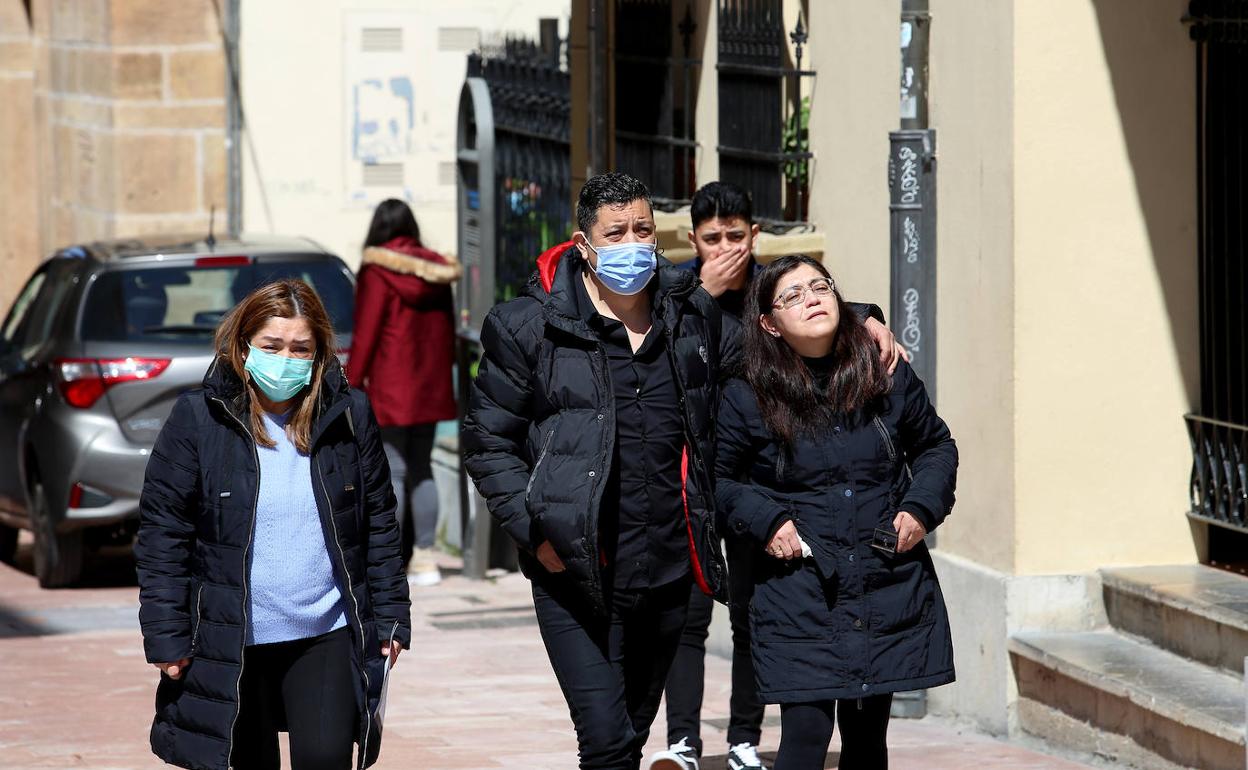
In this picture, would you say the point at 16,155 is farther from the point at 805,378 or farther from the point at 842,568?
the point at 842,568

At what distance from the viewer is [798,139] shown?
9.35 metres

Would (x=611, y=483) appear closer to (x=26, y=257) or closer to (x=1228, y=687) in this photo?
(x=1228, y=687)

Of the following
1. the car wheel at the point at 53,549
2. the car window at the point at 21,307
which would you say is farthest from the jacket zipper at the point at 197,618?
the car window at the point at 21,307

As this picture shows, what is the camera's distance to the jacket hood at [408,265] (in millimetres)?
11453

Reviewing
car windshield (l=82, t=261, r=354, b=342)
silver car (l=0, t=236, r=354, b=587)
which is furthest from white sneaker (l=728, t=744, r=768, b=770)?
car windshield (l=82, t=261, r=354, b=342)

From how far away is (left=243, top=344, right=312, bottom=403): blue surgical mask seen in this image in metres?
5.32

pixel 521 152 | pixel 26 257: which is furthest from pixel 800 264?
pixel 26 257

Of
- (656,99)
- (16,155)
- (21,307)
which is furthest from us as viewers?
(16,155)

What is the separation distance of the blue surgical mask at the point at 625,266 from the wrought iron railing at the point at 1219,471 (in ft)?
9.27

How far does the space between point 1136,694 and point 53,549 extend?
6530 millimetres

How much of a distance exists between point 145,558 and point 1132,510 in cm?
381

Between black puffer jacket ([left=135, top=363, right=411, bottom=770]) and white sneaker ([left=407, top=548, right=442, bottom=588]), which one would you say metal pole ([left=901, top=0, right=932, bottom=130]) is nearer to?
black puffer jacket ([left=135, top=363, right=411, bottom=770])

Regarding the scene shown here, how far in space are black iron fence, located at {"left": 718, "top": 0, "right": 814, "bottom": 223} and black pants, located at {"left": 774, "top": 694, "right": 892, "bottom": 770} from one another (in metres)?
3.98

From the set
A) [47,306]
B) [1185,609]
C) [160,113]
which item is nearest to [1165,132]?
[1185,609]
